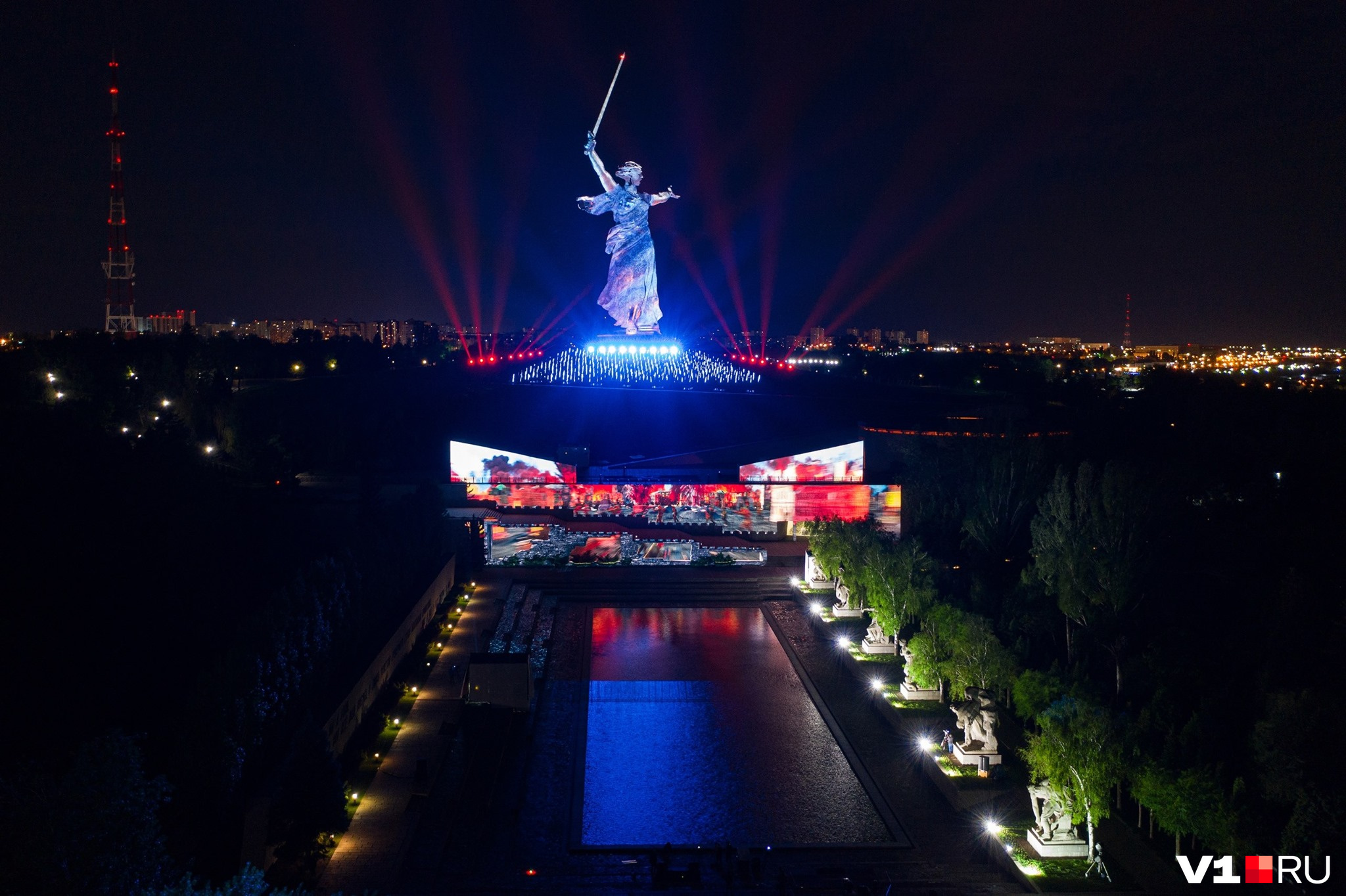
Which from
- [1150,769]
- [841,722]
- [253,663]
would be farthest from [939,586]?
[253,663]

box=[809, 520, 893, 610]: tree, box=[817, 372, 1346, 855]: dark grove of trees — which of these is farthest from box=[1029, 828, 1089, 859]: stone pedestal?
box=[809, 520, 893, 610]: tree

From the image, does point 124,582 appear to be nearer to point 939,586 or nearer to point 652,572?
point 652,572

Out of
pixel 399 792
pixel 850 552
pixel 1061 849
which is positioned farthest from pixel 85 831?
pixel 850 552

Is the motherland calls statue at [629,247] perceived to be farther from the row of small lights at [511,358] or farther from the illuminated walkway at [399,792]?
the illuminated walkway at [399,792]

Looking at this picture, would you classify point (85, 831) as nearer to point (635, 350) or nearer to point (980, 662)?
point (980, 662)

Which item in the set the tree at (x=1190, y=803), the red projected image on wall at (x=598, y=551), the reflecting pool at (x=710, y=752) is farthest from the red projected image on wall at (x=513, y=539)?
the tree at (x=1190, y=803)

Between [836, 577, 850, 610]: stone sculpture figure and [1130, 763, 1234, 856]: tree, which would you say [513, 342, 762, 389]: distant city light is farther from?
[1130, 763, 1234, 856]: tree

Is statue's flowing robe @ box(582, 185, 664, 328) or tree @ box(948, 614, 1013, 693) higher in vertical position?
statue's flowing robe @ box(582, 185, 664, 328)
